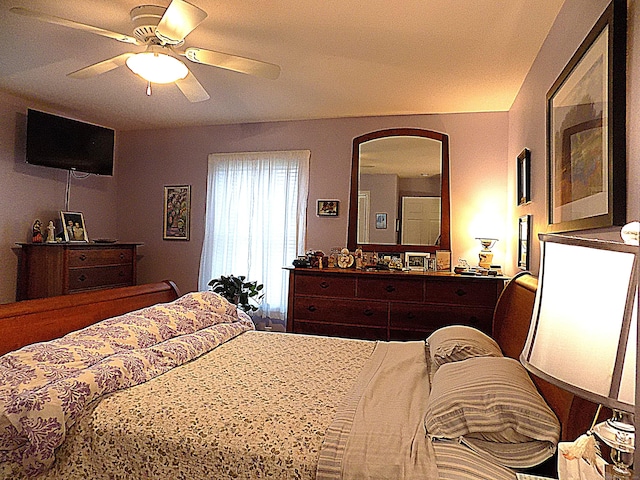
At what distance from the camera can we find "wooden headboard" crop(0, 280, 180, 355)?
212 centimetres

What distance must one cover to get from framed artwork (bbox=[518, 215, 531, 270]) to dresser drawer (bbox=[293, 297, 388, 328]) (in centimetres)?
111

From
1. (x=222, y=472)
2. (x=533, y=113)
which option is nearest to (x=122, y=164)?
(x=533, y=113)

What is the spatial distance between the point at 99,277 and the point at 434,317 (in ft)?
10.1

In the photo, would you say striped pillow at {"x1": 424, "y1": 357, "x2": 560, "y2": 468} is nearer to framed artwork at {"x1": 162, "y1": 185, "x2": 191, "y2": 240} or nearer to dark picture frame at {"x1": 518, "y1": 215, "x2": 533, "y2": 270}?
dark picture frame at {"x1": 518, "y1": 215, "x2": 533, "y2": 270}

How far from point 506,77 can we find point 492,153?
0.98m

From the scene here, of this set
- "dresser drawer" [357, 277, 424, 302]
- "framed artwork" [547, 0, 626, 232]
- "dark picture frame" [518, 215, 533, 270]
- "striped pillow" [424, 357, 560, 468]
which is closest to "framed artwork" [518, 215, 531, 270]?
"dark picture frame" [518, 215, 533, 270]

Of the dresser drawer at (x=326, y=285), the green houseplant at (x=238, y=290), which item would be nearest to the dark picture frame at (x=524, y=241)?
the dresser drawer at (x=326, y=285)

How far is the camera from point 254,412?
1.71 m

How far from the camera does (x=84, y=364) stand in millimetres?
1943

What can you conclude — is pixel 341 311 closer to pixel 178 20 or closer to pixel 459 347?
pixel 459 347

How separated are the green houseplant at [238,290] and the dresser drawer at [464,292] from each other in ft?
5.68

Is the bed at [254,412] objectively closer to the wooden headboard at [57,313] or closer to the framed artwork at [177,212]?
the wooden headboard at [57,313]

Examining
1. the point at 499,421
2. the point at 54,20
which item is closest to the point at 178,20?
the point at 54,20

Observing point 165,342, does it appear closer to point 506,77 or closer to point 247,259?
point 247,259
